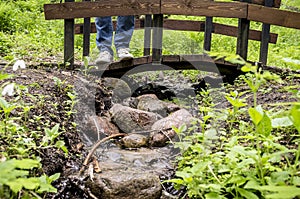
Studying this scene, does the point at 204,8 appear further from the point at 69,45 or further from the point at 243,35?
the point at 69,45

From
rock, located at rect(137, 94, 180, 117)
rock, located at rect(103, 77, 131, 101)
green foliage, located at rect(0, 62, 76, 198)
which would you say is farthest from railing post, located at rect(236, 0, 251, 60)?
green foliage, located at rect(0, 62, 76, 198)

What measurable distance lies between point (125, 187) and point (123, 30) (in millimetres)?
2862

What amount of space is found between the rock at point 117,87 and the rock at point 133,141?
1359 mm

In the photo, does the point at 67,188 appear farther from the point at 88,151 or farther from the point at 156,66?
the point at 156,66

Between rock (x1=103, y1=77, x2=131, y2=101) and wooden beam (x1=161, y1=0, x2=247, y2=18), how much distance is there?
114 centimetres

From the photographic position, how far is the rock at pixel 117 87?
5.86 meters

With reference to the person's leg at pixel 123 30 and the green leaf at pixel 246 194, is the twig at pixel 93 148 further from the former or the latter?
the green leaf at pixel 246 194

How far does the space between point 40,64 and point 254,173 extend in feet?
12.4

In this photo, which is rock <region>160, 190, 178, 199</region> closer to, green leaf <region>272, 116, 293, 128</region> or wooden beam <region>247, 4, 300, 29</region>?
green leaf <region>272, 116, 293, 128</region>

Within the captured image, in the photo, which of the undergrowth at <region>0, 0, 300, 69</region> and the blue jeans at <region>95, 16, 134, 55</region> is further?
the undergrowth at <region>0, 0, 300, 69</region>

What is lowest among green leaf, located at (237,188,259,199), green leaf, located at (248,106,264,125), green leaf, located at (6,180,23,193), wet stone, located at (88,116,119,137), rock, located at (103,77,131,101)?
wet stone, located at (88,116,119,137)

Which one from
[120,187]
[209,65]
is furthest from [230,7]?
[120,187]

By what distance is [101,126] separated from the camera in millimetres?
4793

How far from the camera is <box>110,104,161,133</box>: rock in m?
4.97
